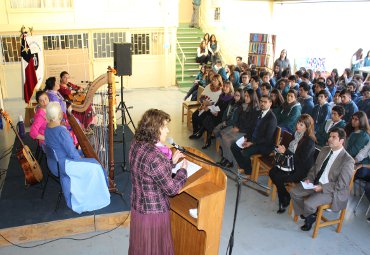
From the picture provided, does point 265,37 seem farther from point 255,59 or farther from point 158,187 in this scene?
point 158,187

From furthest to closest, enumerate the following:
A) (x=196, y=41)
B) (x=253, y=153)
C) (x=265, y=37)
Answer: (x=196, y=41)
(x=265, y=37)
(x=253, y=153)

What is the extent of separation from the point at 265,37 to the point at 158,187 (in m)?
10.2

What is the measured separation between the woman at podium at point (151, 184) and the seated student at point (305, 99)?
4.54 metres

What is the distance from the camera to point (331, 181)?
4.39 metres

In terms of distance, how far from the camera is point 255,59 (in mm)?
12445

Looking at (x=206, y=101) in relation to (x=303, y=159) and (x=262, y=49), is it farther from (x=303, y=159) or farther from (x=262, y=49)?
(x=262, y=49)

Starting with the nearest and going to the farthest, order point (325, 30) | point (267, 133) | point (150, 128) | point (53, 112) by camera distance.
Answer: point (150, 128) < point (53, 112) < point (267, 133) < point (325, 30)

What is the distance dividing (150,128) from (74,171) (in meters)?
1.78

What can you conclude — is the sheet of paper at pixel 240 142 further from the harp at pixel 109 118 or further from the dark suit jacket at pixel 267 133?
the harp at pixel 109 118

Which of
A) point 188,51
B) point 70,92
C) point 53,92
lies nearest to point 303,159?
point 53,92

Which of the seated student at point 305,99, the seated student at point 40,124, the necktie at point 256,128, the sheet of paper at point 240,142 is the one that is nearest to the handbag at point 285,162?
the necktie at point 256,128

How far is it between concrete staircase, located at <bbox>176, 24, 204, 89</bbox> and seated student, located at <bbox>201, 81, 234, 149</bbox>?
5436 mm

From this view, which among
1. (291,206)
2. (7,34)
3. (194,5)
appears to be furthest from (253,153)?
(194,5)

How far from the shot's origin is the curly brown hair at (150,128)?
9.12ft
